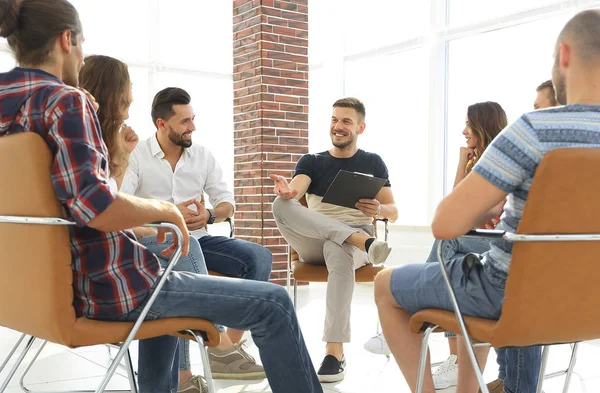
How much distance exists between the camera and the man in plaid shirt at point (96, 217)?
1.53 meters

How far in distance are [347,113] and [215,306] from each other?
2.42m

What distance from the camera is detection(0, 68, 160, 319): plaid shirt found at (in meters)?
1.52

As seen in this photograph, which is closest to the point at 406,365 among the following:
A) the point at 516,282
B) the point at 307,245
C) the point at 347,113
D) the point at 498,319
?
the point at 498,319

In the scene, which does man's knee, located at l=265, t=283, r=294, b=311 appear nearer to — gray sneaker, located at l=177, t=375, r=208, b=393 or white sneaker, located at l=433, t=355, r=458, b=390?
gray sneaker, located at l=177, t=375, r=208, b=393

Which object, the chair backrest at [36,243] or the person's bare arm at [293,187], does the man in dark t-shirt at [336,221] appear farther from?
the chair backrest at [36,243]

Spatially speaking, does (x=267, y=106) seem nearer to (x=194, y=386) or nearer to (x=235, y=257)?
(x=235, y=257)

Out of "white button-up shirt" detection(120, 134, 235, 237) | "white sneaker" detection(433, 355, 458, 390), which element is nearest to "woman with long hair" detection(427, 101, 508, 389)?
"white sneaker" detection(433, 355, 458, 390)

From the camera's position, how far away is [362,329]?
4340 mm

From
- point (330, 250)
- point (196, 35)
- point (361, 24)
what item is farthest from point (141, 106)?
point (330, 250)

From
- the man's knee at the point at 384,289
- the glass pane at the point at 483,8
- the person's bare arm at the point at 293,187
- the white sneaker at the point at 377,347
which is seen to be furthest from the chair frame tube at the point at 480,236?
the glass pane at the point at 483,8

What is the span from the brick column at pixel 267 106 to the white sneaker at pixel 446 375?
115 inches

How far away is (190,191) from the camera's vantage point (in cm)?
331

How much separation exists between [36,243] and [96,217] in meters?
0.17

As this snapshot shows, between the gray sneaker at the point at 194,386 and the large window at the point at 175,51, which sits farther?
the large window at the point at 175,51
